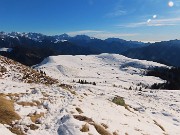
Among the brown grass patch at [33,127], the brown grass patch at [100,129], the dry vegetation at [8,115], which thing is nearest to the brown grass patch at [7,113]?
the dry vegetation at [8,115]

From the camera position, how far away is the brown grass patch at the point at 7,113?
22.2 metres

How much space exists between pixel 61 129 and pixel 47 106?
274 inches

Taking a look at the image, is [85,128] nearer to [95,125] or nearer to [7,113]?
[95,125]

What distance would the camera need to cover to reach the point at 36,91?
3666 centimetres

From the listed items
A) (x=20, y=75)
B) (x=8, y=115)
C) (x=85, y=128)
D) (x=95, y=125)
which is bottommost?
(x=95, y=125)

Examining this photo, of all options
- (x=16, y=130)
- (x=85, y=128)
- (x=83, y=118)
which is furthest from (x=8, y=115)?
(x=83, y=118)

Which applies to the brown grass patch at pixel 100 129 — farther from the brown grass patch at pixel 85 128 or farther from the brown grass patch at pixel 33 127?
the brown grass patch at pixel 33 127

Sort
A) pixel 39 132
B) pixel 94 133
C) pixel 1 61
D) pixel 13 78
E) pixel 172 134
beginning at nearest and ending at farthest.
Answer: pixel 39 132, pixel 94 133, pixel 172 134, pixel 13 78, pixel 1 61

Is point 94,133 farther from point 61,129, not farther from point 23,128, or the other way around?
point 23,128

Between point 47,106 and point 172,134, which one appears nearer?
point 47,106

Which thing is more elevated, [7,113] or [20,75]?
[7,113]

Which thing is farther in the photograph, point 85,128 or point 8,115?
point 85,128

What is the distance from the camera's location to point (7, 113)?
23.5m

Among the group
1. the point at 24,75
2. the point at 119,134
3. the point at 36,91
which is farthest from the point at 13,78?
the point at 119,134
